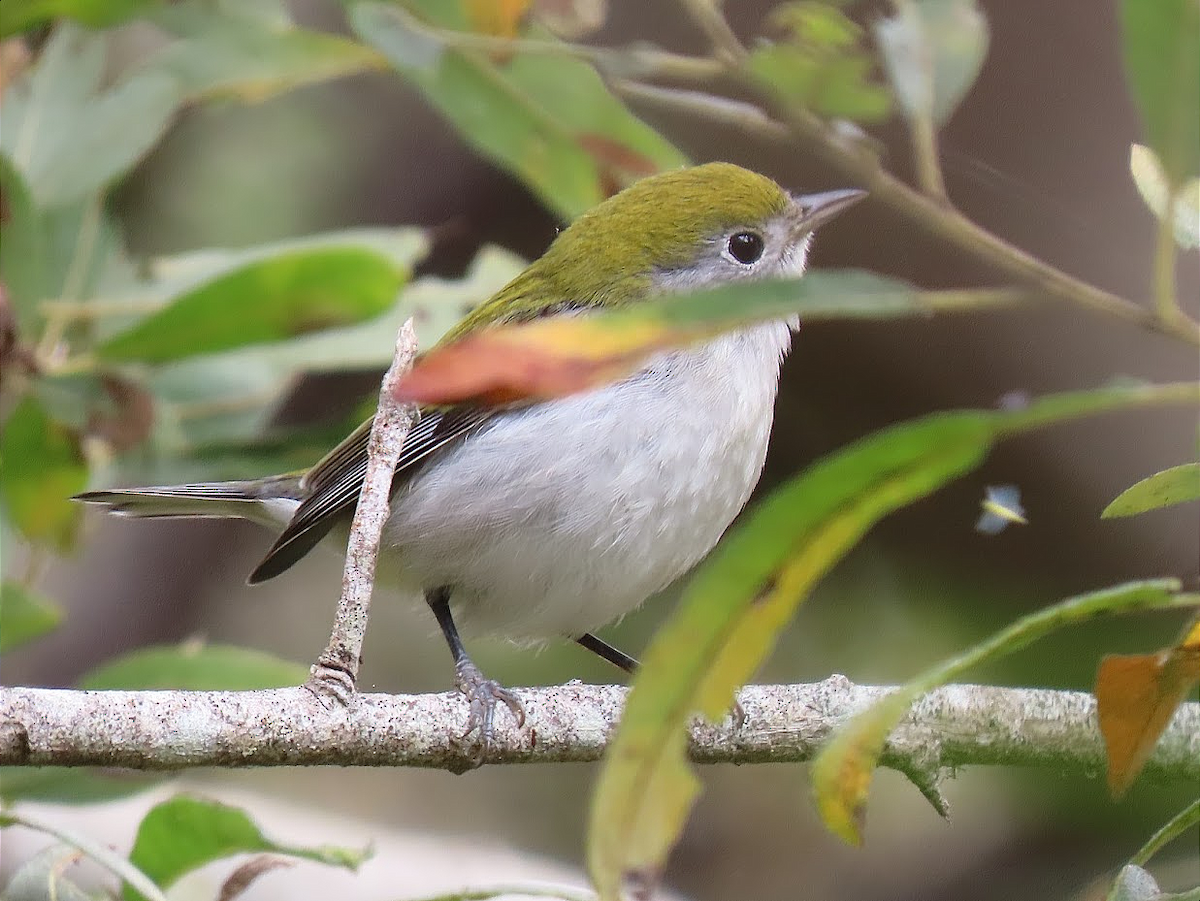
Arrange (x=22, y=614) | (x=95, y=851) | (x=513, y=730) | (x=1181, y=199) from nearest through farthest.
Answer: (x=1181, y=199) < (x=95, y=851) < (x=513, y=730) < (x=22, y=614)

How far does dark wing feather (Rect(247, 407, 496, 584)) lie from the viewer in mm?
2805

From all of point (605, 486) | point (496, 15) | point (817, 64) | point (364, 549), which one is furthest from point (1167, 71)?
point (496, 15)

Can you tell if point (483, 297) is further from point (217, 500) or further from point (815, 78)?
point (815, 78)

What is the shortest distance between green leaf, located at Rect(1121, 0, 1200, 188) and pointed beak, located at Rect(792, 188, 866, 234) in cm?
165

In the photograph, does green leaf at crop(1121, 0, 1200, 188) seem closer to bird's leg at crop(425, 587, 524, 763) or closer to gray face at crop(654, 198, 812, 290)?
bird's leg at crop(425, 587, 524, 763)

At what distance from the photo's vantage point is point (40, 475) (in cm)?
299

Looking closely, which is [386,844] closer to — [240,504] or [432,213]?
[240,504]

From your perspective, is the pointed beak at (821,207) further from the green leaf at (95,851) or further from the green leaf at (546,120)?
the green leaf at (95,851)

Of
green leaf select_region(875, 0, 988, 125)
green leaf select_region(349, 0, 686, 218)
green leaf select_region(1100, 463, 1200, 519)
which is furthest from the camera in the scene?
green leaf select_region(349, 0, 686, 218)

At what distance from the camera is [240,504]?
3236mm

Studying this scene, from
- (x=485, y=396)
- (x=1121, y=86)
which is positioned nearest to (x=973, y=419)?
(x=485, y=396)

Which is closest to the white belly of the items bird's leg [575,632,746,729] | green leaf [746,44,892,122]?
bird's leg [575,632,746,729]

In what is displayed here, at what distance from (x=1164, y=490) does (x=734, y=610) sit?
1.79ft

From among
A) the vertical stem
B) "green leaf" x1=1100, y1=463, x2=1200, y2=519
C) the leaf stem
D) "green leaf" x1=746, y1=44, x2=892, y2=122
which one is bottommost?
the leaf stem
